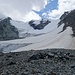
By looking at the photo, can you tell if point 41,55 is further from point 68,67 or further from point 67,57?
point 68,67

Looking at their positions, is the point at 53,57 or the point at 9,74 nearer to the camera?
the point at 9,74

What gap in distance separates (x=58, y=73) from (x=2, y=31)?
120m

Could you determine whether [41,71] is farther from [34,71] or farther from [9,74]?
[9,74]

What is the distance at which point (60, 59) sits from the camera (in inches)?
885

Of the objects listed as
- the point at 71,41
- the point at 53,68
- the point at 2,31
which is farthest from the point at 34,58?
the point at 2,31

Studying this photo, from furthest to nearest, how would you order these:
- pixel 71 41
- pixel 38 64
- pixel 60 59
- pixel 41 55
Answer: pixel 71 41 → pixel 41 55 → pixel 60 59 → pixel 38 64

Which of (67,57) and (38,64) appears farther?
(67,57)

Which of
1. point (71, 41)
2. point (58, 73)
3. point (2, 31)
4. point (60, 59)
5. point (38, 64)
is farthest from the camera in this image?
point (2, 31)

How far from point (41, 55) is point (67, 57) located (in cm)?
268

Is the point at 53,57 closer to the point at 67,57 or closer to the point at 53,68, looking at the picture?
the point at 67,57

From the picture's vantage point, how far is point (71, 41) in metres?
67.4

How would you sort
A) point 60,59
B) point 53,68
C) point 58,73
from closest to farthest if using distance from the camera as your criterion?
point 58,73
point 53,68
point 60,59

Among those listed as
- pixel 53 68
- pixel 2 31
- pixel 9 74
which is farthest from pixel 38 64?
pixel 2 31

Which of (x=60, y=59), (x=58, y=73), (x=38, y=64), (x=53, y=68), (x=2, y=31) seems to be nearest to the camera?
(x=58, y=73)
